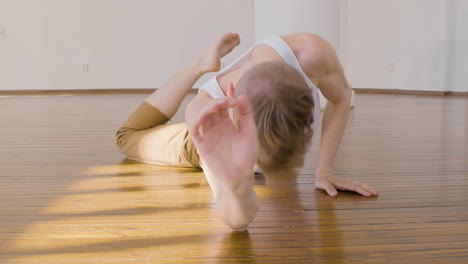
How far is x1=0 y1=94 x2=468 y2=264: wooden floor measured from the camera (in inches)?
48.7

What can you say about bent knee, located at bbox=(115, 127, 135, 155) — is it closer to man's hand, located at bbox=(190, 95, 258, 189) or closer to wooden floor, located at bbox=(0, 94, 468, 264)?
wooden floor, located at bbox=(0, 94, 468, 264)

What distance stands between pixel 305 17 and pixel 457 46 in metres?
2.82

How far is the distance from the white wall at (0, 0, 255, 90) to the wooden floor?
18.7 feet

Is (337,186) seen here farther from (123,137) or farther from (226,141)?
(123,137)

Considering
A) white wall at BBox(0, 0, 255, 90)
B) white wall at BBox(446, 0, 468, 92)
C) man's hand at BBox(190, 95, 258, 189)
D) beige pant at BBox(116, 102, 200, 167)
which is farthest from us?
white wall at BBox(0, 0, 255, 90)

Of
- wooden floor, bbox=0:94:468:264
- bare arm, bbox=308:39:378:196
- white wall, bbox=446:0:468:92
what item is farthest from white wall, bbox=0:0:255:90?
bare arm, bbox=308:39:378:196

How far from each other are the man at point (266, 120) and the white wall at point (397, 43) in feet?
17.9

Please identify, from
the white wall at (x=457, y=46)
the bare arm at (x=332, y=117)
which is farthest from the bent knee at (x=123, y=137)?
the white wall at (x=457, y=46)

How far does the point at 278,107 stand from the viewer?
121 cm

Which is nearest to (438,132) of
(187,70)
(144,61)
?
(187,70)

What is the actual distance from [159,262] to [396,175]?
119cm

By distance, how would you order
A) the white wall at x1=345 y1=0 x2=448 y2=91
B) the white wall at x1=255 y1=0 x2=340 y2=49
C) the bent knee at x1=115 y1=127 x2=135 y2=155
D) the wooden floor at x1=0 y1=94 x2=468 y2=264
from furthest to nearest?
the white wall at x1=345 y1=0 x2=448 y2=91, the white wall at x1=255 y1=0 x2=340 y2=49, the bent knee at x1=115 y1=127 x2=135 y2=155, the wooden floor at x1=0 y1=94 x2=468 y2=264

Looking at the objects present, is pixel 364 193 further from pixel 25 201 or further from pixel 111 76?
pixel 111 76

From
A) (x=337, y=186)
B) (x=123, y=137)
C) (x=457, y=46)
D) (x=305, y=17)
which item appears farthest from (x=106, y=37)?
(x=337, y=186)
